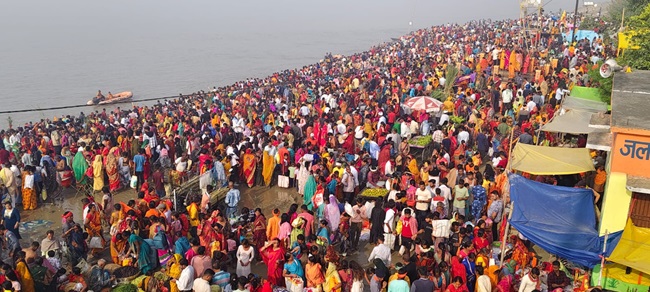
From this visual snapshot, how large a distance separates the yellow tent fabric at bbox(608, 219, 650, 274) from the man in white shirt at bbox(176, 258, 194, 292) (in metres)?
5.55

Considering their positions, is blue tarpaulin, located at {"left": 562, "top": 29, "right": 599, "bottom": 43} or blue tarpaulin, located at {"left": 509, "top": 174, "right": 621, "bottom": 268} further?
blue tarpaulin, located at {"left": 562, "top": 29, "right": 599, "bottom": 43}

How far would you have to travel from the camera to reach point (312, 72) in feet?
101

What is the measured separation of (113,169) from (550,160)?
9496 mm

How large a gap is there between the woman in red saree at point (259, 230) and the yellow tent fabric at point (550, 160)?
14.1ft

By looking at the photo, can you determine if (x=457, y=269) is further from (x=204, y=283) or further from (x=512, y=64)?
(x=512, y=64)

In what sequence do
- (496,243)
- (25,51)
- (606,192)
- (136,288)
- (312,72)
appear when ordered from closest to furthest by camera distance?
(136,288) → (606,192) → (496,243) → (312,72) → (25,51)

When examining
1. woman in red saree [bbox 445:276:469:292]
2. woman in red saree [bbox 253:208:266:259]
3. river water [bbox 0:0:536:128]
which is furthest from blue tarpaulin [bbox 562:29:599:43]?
river water [bbox 0:0:536:128]

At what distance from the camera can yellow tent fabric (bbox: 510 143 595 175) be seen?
884 cm

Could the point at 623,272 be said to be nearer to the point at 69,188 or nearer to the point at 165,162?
the point at 165,162

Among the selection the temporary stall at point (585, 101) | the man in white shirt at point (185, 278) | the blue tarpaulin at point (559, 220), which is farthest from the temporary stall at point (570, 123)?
the man in white shirt at point (185, 278)

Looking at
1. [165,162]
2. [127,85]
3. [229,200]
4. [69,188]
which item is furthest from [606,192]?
[127,85]

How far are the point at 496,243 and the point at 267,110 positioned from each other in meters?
11.1

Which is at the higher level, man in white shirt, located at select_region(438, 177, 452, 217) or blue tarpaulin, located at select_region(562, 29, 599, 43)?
blue tarpaulin, located at select_region(562, 29, 599, 43)

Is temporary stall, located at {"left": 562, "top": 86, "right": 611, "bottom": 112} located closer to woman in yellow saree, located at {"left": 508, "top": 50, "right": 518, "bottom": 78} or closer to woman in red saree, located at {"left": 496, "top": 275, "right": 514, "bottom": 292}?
woman in red saree, located at {"left": 496, "top": 275, "right": 514, "bottom": 292}
